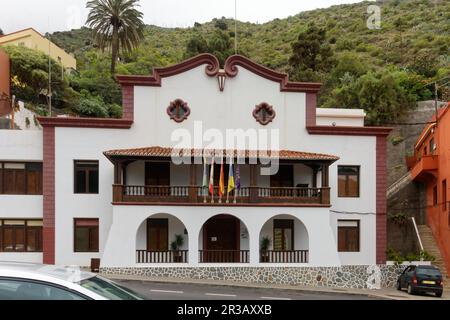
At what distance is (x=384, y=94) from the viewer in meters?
47.4

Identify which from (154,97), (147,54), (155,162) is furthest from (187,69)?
(147,54)

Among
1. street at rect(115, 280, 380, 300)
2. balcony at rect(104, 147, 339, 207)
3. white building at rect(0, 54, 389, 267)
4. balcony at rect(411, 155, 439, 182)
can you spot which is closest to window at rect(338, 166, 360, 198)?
white building at rect(0, 54, 389, 267)

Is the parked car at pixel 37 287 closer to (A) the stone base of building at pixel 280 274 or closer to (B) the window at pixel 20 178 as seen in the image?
(A) the stone base of building at pixel 280 274

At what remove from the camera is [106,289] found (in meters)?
6.26

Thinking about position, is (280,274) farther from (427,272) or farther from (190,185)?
(427,272)

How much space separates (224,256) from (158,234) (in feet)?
11.2

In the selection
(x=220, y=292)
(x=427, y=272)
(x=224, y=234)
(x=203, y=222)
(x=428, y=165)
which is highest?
(x=428, y=165)

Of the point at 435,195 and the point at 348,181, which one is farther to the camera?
the point at 435,195

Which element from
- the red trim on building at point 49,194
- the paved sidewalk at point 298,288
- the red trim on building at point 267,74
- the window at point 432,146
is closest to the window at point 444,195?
the window at point 432,146

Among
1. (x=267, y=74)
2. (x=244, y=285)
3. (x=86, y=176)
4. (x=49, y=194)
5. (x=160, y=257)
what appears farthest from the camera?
(x=267, y=74)

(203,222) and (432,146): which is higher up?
(432,146)

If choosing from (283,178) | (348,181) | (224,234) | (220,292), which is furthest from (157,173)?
(348,181)

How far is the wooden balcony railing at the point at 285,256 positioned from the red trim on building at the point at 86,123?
8894 mm
